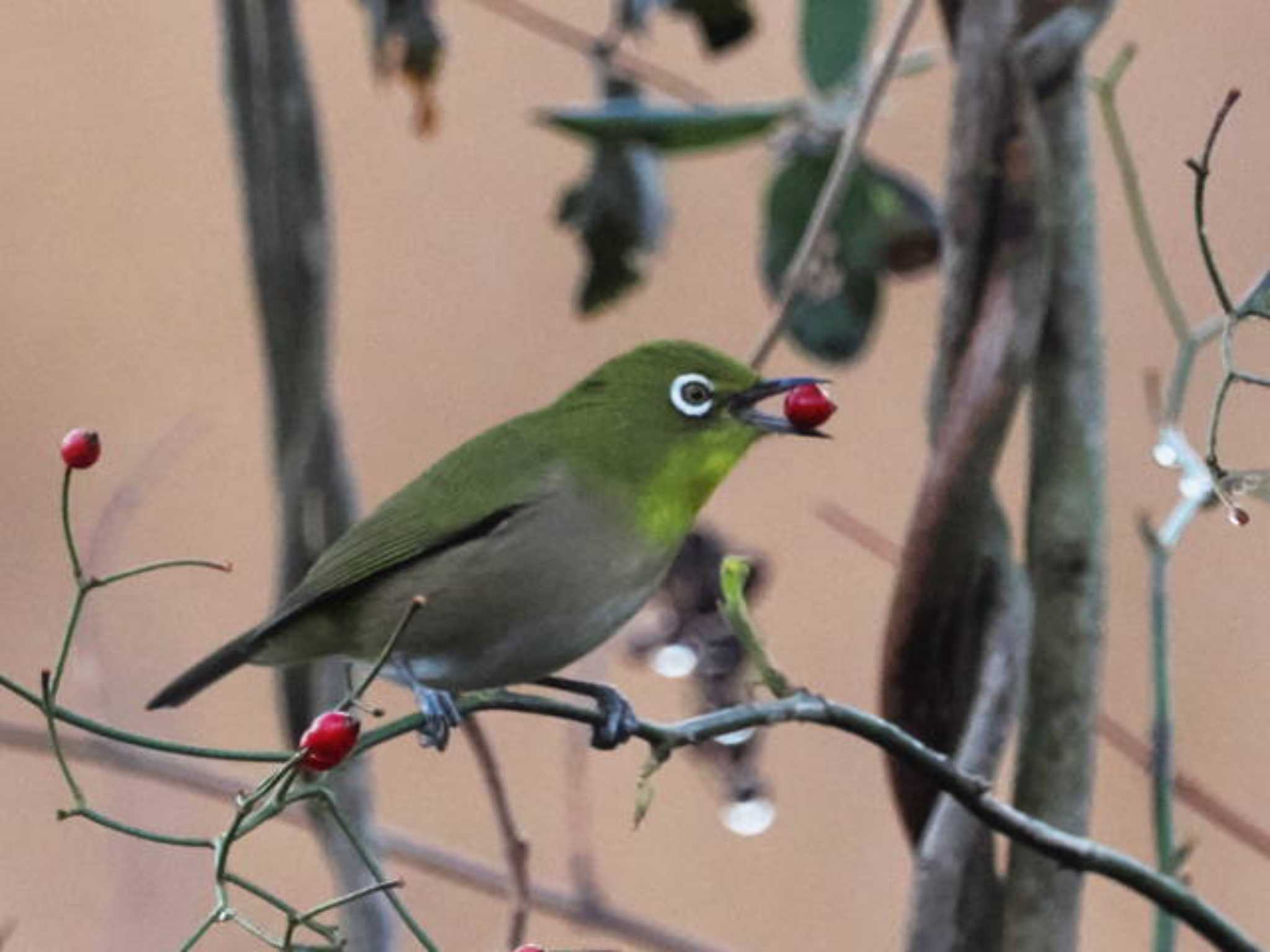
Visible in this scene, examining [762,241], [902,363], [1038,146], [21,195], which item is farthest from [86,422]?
[1038,146]

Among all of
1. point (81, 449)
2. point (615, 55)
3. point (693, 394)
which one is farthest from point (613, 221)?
point (81, 449)

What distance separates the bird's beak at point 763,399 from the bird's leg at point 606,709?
14 centimetres

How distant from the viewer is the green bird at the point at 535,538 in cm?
102

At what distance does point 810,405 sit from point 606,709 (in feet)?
0.51

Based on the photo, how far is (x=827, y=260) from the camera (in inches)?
52.9

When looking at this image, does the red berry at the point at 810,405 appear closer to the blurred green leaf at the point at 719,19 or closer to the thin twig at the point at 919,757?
the thin twig at the point at 919,757

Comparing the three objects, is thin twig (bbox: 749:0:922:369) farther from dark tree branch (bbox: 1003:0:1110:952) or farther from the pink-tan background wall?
the pink-tan background wall

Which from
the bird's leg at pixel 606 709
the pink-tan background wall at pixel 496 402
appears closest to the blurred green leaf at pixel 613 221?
the bird's leg at pixel 606 709

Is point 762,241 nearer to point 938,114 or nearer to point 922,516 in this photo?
point 922,516

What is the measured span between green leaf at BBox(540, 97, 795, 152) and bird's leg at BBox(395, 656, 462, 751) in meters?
0.35

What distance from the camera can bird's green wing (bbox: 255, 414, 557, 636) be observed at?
104 cm

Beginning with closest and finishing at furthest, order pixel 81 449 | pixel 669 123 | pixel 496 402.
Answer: pixel 81 449, pixel 669 123, pixel 496 402

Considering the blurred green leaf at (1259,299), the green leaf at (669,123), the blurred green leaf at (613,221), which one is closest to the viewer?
the blurred green leaf at (1259,299)

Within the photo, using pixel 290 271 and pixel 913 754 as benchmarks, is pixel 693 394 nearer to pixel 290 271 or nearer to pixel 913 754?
pixel 290 271
